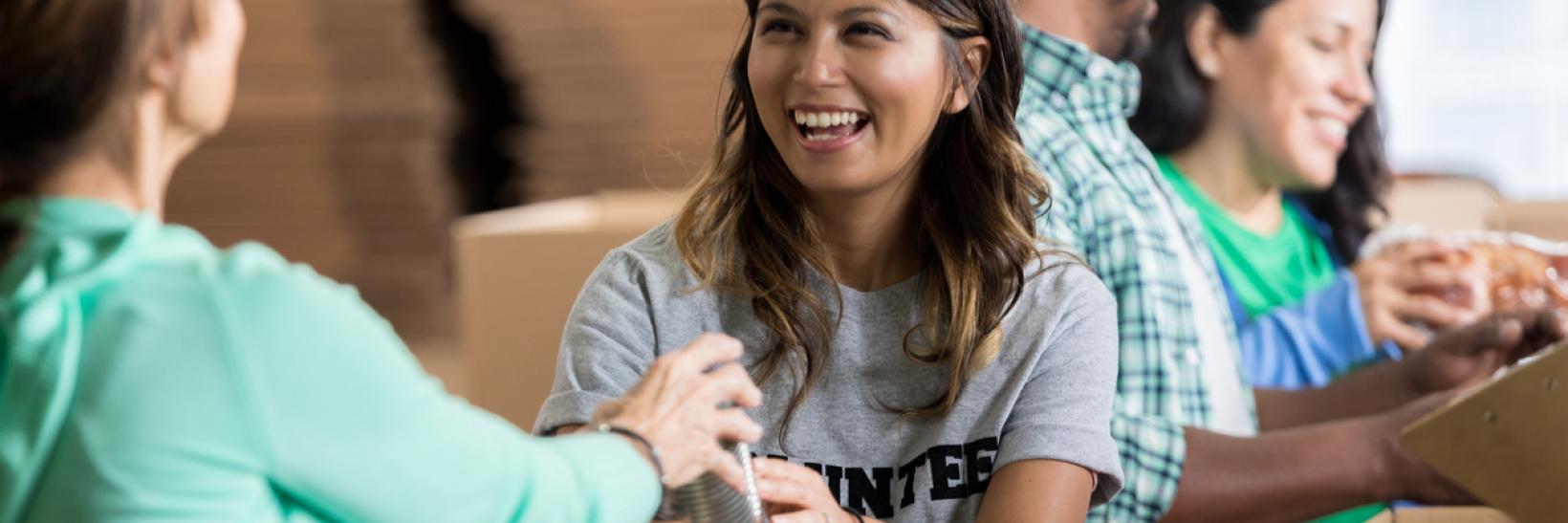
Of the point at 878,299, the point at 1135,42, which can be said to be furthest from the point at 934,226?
the point at 1135,42

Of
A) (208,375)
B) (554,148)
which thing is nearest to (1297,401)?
(554,148)

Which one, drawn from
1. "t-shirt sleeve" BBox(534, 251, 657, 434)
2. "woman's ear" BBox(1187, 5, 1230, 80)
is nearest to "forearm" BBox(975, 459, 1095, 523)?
"t-shirt sleeve" BBox(534, 251, 657, 434)

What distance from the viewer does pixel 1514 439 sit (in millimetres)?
1467

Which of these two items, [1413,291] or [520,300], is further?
→ [1413,291]

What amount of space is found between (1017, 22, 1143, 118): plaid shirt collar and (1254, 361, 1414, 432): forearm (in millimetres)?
507

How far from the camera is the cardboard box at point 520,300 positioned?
2.03 metres

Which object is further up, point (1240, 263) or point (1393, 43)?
point (1393, 43)

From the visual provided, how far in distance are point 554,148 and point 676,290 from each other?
5.15 ft

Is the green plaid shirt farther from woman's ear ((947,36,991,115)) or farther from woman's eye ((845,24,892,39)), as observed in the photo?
woman's eye ((845,24,892,39))

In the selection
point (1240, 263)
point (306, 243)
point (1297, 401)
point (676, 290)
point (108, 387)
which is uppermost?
point (108, 387)

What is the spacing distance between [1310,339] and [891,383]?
42.5 inches

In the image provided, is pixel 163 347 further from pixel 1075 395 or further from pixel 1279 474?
pixel 1279 474

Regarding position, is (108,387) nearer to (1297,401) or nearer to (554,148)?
(1297,401)

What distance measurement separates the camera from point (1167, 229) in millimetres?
2059
